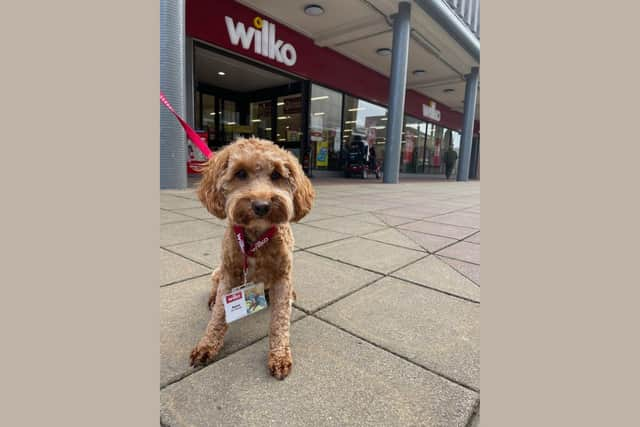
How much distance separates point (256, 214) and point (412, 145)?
2219 cm

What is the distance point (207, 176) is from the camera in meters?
1.87

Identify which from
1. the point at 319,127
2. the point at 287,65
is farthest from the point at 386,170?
the point at 287,65

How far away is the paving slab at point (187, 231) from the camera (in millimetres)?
3501

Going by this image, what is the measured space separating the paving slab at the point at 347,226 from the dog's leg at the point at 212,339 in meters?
2.69

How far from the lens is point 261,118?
1678cm

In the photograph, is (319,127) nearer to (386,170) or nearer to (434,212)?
(386,170)

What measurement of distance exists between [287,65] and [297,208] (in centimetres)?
1134

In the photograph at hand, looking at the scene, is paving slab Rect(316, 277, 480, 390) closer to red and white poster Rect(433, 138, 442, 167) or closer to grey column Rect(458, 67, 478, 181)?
grey column Rect(458, 67, 478, 181)

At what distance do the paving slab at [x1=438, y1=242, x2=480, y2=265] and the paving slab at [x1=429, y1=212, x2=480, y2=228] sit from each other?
1477mm

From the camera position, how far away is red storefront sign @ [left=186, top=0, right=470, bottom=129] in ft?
30.0

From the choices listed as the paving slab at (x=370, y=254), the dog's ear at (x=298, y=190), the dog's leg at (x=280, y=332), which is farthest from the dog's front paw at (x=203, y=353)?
the paving slab at (x=370, y=254)

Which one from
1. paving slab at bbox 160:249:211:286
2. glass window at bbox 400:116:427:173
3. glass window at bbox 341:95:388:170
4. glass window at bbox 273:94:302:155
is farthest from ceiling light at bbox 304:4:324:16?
glass window at bbox 400:116:427:173

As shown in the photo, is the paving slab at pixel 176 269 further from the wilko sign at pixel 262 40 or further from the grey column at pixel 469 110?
the grey column at pixel 469 110

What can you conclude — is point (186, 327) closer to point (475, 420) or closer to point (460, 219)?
point (475, 420)
